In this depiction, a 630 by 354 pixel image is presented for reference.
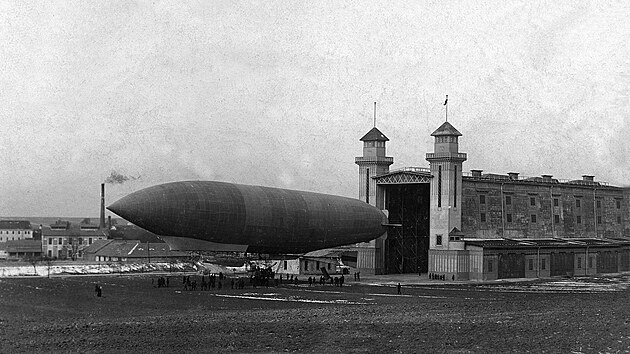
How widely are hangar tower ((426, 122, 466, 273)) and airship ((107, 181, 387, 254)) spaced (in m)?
7.35

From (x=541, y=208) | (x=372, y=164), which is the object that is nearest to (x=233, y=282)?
(x=372, y=164)

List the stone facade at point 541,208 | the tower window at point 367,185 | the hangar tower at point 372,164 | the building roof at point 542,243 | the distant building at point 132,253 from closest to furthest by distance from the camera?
the building roof at point 542,243 < the stone facade at point 541,208 < the hangar tower at point 372,164 < the tower window at point 367,185 < the distant building at point 132,253

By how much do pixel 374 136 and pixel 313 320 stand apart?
47523mm

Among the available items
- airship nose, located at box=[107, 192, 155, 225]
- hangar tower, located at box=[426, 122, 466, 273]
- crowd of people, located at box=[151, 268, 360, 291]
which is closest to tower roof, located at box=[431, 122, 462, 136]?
hangar tower, located at box=[426, 122, 466, 273]

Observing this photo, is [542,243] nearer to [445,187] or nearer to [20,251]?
[445,187]

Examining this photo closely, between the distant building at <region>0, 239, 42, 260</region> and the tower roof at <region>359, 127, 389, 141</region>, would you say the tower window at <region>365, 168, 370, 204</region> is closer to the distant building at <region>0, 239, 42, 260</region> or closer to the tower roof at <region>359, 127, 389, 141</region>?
the tower roof at <region>359, 127, 389, 141</region>

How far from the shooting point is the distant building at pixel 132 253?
4380 inches

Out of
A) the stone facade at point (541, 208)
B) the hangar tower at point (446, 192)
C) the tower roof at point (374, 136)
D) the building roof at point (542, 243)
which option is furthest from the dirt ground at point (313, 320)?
the tower roof at point (374, 136)

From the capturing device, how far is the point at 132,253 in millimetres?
112750

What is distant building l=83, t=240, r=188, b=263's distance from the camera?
111 metres

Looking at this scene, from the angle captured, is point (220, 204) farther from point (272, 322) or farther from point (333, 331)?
point (333, 331)

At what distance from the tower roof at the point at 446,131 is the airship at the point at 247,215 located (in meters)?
10.4

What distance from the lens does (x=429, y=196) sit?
89312 millimetres

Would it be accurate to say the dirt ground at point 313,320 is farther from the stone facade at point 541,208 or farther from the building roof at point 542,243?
the stone facade at point 541,208
